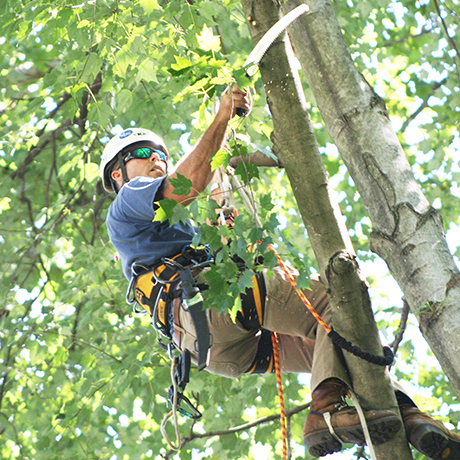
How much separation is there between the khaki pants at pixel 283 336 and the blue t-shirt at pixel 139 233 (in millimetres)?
287

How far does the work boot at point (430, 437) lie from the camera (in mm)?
1880

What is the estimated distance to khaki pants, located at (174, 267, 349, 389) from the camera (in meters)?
2.06

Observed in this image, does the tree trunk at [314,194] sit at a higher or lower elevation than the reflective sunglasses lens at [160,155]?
lower

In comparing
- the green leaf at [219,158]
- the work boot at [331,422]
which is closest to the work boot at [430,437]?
the work boot at [331,422]

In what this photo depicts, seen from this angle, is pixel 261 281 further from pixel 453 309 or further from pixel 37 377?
pixel 37 377

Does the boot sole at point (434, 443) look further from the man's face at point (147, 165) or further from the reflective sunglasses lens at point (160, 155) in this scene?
the reflective sunglasses lens at point (160, 155)

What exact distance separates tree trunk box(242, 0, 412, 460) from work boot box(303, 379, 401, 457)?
0.40 ft

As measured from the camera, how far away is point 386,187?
1931 millimetres

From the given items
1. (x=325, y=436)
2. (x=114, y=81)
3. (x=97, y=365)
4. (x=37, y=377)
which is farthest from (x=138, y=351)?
(x=325, y=436)

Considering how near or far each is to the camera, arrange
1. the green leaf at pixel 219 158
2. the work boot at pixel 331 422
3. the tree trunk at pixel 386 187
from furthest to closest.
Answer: the work boot at pixel 331 422, the green leaf at pixel 219 158, the tree trunk at pixel 386 187

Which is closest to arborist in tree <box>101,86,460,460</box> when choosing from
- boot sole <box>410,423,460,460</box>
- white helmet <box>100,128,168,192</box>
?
boot sole <box>410,423,460,460</box>

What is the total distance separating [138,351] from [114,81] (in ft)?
5.75

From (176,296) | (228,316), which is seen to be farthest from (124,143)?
(228,316)

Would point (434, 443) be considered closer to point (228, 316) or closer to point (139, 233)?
point (228, 316)
